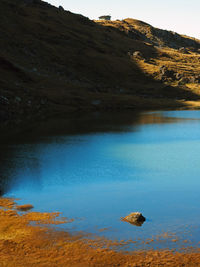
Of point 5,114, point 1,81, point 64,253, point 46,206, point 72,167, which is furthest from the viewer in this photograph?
point 1,81

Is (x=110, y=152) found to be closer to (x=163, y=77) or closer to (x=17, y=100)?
(x=17, y=100)

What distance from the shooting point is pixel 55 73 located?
64562 millimetres

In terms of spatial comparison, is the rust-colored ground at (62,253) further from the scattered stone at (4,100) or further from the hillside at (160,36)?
the hillside at (160,36)

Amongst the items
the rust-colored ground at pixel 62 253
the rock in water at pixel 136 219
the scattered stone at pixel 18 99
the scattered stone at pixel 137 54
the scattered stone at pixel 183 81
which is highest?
the scattered stone at pixel 137 54

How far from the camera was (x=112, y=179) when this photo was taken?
15.7 meters

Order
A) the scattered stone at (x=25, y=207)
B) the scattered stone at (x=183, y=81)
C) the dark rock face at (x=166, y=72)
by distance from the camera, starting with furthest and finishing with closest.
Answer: the dark rock face at (x=166, y=72) < the scattered stone at (x=183, y=81) < the scattered stone at (x=25, y=207)

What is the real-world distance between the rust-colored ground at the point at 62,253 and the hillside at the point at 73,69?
30.7 m

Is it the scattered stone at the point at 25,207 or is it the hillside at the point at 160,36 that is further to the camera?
the hillside at the point at 160,36

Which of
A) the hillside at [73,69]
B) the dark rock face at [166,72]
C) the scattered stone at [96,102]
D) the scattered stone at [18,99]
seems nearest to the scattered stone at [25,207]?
the hillside at [73,69]

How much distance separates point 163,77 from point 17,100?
129 feet

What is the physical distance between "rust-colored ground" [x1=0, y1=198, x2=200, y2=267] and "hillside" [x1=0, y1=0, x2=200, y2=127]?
101 ft

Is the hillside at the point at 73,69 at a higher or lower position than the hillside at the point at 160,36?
lower

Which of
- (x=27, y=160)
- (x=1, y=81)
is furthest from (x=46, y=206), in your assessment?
(x=1, y=81)

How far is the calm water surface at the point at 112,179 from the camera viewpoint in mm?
10695
